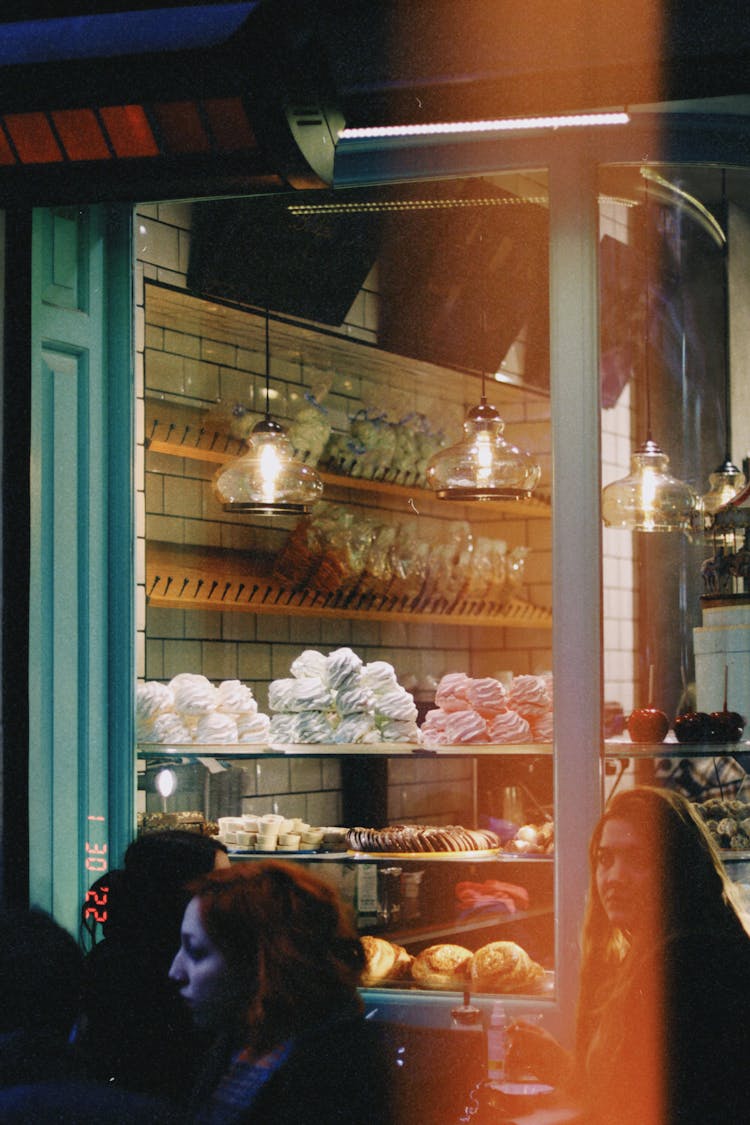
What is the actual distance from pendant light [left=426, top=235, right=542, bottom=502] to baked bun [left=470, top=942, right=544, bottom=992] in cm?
133

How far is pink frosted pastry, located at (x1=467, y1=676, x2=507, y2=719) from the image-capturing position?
409cm

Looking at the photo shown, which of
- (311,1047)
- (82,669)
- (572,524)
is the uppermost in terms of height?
(572,524)

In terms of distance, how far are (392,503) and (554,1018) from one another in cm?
198

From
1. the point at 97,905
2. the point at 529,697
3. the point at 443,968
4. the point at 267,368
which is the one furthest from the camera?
the point at 267,368

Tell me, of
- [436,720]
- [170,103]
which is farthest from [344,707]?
[170,103]

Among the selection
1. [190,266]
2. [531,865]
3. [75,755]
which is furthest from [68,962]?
[190,266]

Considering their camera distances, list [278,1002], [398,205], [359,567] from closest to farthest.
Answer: [278,1002] < [398,205] < [359,567]

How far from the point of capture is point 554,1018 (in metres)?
3.72

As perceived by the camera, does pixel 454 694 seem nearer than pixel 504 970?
No

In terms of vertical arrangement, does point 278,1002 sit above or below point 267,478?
below

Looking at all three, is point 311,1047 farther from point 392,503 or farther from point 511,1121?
point 392,503

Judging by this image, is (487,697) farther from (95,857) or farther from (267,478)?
(95,857)

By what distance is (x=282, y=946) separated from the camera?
91.0 inches

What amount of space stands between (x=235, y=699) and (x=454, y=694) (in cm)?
70
